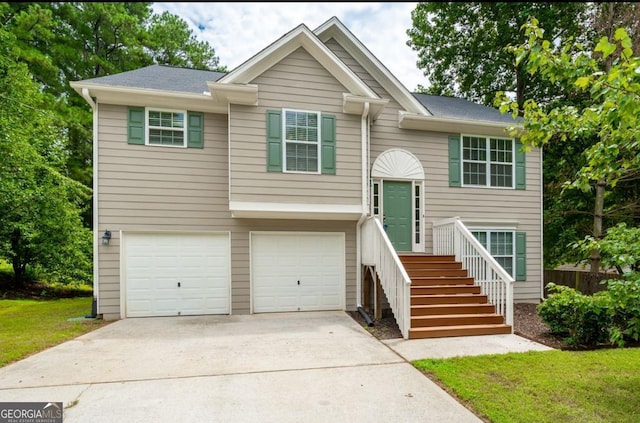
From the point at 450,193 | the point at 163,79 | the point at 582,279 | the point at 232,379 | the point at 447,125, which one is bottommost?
the point at 582,279

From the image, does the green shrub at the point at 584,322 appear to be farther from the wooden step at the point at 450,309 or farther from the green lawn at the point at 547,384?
the wooden step at the point at 450,309

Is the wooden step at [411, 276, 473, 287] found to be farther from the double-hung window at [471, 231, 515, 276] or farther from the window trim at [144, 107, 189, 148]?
the window trim at [144, 107, 189, 148]

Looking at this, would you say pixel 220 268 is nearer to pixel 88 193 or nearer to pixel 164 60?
pixel 88 193

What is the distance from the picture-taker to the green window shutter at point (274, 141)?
7297mm

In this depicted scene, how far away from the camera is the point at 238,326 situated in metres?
6.61

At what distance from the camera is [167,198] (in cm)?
750

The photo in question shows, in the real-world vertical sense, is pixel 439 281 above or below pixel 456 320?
above

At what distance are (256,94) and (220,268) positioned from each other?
4.01 meters

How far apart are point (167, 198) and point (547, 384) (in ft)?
24.5

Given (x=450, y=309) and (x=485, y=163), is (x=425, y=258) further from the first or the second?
(x=485, y=163)

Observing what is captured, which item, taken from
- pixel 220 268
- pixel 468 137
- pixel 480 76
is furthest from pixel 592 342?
pixel 480 76

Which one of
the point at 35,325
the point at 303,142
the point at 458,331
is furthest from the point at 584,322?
the point at 35,325

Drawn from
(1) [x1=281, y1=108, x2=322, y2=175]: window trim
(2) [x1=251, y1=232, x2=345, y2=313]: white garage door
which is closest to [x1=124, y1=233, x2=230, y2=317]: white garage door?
(2) [x1=251, y1=232, x2=345, y2=313]: white garage door

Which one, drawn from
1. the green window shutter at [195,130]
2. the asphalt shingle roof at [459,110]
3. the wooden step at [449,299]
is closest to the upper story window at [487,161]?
the asphalt shingle roof at [459,110]
